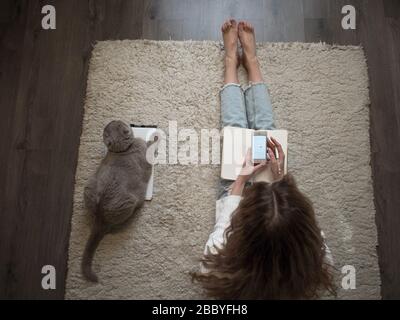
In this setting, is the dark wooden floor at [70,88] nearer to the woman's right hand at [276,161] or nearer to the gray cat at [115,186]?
the gray cat at [115,186]

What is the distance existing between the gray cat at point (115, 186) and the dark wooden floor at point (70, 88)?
16cm

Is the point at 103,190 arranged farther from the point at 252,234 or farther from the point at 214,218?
the point at 252,234

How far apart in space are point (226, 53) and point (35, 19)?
80 centimetres

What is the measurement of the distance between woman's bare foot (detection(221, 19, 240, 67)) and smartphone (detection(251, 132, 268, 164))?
34cm

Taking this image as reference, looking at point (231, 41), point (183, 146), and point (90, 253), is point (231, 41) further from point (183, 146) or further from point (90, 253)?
point (90, 253)

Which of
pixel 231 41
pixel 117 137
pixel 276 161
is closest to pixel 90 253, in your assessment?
pixel 117 137

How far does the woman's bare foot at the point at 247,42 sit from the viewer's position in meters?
1.31

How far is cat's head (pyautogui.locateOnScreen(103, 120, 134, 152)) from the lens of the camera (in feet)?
3.57

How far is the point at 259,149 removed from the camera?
1.14 metres

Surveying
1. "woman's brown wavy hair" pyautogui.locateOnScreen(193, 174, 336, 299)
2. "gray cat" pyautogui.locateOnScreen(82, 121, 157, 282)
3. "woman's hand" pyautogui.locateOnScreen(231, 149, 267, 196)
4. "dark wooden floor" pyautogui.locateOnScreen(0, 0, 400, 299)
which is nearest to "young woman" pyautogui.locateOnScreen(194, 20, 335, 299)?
"woman's brown wavy hair" pyautogui.locateOnScreen(193, 174, 336, 299)

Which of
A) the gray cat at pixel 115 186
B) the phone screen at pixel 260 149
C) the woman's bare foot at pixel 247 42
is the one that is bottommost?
the gray cat at pixel 115 186

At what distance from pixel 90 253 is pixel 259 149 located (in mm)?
659

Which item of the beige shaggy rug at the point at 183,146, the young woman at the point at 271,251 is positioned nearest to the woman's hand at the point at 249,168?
the beige shaggy rug at the point at 183,146

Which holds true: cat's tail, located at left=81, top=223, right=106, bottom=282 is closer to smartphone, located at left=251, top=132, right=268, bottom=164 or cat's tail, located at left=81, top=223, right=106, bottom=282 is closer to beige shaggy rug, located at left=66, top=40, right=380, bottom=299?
beige shaggy rug, located at left=66, top=40, right=380, bottom=299
